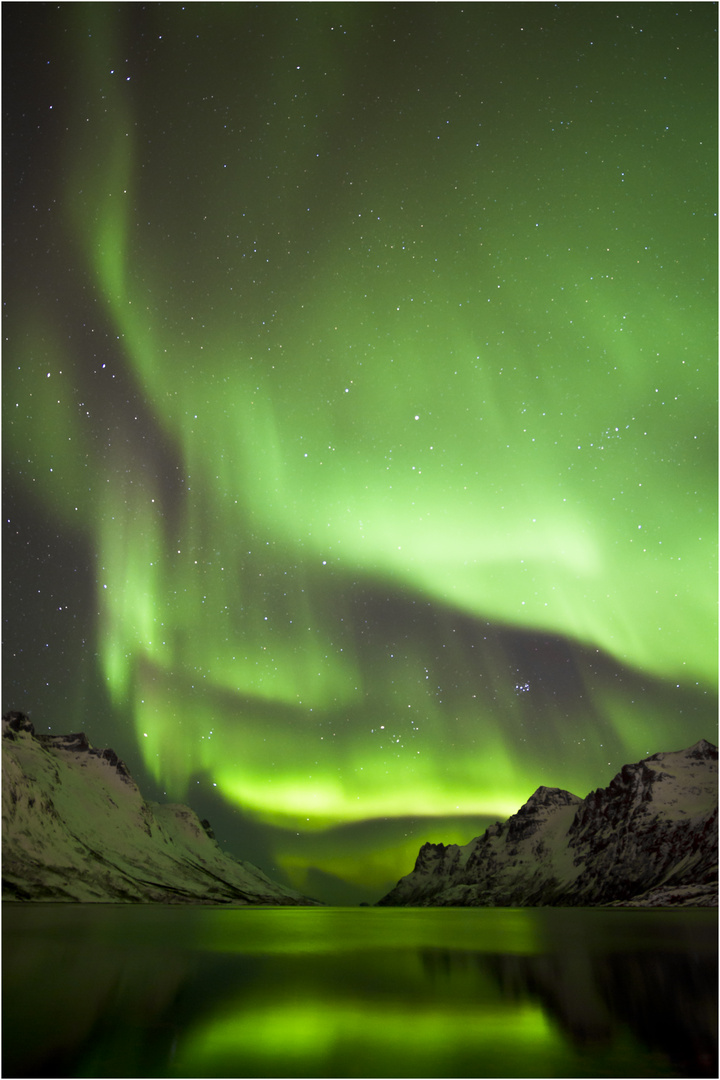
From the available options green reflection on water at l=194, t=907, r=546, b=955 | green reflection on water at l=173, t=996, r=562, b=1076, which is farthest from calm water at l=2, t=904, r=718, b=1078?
green reflection on water at l=194, t=907, r=546, b=955

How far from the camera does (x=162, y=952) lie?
4431 centimetres

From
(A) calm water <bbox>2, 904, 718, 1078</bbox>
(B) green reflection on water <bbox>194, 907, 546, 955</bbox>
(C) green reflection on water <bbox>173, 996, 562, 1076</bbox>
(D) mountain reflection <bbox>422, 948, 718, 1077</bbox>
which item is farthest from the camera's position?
(B) green reflection on water <bbox>194, 907, 546, 955</bbox>

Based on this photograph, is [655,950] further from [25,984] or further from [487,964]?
[25,984]

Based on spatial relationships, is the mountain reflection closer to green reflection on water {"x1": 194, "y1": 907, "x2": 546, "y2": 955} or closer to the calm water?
the calm water

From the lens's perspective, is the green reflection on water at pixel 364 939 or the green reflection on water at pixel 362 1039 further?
the green reflection on water at pixel 364 939

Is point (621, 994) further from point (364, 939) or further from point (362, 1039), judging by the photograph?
point (364, 939)

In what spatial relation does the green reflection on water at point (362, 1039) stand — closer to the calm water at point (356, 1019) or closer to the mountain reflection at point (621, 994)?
the calm water at point (356, 1019)

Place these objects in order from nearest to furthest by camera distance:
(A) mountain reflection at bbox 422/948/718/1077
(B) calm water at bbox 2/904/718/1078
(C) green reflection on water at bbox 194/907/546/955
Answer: (B) calm water at bbox 2/904/718/1078 < (A) mountain reflection at bbox 422/948/718/1077 < (C) green reflection on water at bbox 194/907/546/955

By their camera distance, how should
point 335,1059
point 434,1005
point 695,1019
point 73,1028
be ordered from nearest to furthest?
point 335,1059 < point 73,1028 < point 695,1019 < point 434,1005

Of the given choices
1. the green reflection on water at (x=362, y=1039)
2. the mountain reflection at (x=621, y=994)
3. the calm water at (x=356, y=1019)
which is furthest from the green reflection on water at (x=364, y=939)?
the green reflection on water at (x=362, y=1039)

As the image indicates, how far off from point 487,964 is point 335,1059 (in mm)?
24335

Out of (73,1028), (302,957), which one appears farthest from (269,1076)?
(302,957)

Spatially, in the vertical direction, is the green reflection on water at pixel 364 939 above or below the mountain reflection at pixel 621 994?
below

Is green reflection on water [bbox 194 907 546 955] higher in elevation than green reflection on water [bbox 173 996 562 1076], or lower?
lower
